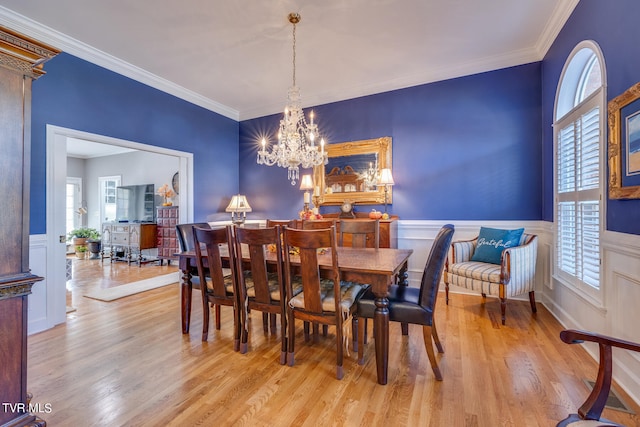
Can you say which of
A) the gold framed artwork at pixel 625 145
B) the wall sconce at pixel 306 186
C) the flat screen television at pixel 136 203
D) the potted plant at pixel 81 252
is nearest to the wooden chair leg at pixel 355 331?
the gold framed artwork at pixel 625 145

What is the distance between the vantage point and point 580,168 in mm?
2475

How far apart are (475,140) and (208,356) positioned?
12.7 ft

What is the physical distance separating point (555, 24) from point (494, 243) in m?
2.30

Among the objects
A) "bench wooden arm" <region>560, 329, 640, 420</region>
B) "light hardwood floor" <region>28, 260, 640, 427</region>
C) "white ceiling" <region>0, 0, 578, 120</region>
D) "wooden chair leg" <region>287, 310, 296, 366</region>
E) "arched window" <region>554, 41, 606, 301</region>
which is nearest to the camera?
"bench wooden arm" <region>560, 329, 640, 420</region>

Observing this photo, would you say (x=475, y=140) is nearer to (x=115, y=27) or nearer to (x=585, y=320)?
(x=585, y=320)

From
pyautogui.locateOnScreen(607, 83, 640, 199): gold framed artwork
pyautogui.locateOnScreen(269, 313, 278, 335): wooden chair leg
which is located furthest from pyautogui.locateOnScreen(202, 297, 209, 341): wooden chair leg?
pyautogui.locateOnScreen(607, 83, 640, 199): gold framed artwork

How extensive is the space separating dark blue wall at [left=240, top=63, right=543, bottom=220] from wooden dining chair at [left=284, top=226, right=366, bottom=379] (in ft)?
7.98

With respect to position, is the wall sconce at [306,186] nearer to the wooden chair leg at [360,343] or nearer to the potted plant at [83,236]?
the wooden chair leg at [360,343]

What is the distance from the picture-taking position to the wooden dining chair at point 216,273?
7.43ft

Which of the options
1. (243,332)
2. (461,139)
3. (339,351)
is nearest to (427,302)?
(339,351)

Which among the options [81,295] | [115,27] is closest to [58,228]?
[81,295]

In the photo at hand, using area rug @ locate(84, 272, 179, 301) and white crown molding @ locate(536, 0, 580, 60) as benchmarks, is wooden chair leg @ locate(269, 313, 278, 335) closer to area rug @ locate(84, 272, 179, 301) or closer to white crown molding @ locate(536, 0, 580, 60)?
area rug @ locate(84, 272, 179, 301)

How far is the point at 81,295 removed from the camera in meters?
3.87

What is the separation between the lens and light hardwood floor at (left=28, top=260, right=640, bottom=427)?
159 cm
